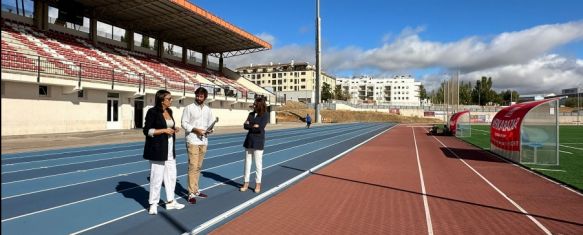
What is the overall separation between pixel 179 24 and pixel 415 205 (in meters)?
36.5

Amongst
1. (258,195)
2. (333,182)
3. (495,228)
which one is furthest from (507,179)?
(258,195)

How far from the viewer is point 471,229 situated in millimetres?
5703

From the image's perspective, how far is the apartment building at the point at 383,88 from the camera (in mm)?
172500

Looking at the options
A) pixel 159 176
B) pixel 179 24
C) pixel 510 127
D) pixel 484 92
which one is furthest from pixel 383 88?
pixel 159 176

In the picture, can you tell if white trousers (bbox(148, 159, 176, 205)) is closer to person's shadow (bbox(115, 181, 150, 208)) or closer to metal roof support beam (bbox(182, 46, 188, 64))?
person's shadow (bbox(115, 181, 150, 208))

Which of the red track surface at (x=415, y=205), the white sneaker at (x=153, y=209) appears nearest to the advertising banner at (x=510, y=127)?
the red track surface at (x=415, y=205)

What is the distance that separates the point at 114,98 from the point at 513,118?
2403 cm

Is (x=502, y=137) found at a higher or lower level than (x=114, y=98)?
lower

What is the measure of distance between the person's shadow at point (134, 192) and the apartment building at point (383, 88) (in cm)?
16259

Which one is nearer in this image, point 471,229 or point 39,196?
point 471,229

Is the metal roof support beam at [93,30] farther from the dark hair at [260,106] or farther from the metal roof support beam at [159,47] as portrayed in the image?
the dark hair at [260,106]

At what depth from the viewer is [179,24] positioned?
39.9 metres

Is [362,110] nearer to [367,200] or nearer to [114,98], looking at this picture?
[114,98]

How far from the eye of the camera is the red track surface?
574 cm
